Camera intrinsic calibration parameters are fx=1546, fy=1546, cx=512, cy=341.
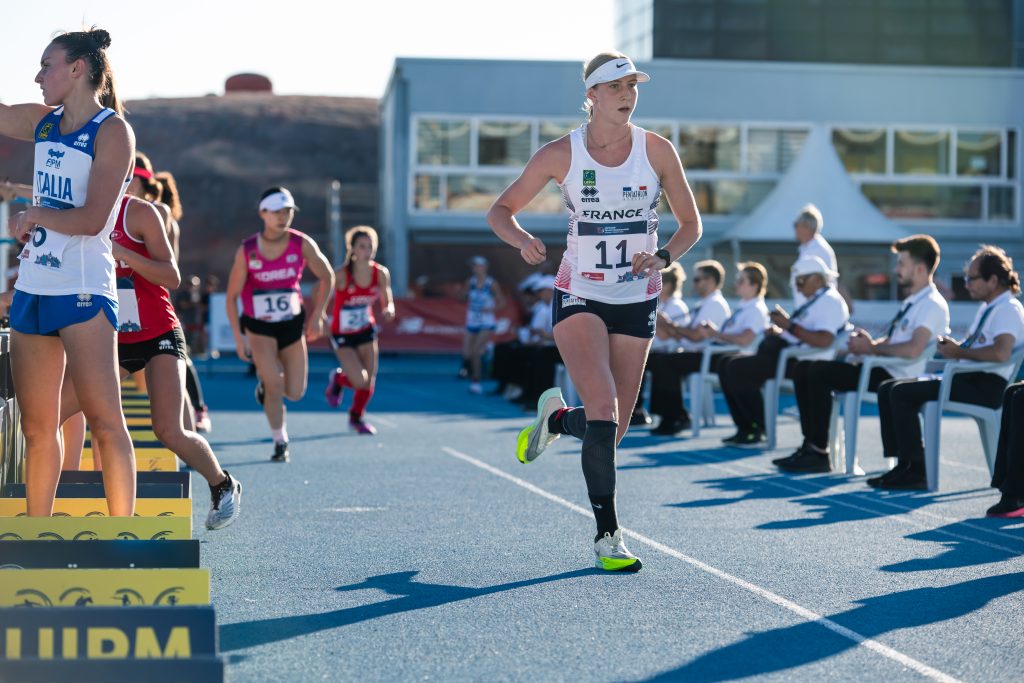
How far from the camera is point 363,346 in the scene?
13906 millimetres

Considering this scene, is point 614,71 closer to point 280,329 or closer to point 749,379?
point 280,329

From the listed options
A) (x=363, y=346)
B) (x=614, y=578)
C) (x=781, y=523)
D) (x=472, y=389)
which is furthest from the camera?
(x=472, y=389)

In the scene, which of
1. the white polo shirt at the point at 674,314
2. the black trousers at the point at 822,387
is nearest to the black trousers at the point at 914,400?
the black trousers at the point at 822,387

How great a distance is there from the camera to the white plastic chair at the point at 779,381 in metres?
12.0

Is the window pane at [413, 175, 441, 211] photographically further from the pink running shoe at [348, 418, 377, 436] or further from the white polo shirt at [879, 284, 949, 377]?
the white polo shirt at [879, 284, 949, 377]

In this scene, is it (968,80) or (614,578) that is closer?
(614,578)

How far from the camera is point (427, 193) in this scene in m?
35.9

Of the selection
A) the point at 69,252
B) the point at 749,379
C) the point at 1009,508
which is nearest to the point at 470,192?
the point at 749,379

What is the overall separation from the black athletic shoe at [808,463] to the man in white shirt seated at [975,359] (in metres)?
1.05

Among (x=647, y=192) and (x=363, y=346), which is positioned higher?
(x=647, y=192)

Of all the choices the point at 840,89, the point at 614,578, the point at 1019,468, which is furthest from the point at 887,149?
the point at 614,578

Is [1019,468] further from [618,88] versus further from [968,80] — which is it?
[968,80]

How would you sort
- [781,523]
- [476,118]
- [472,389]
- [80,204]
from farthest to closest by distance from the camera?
[476,118]
[472,389]
[781,523]
[80,204]

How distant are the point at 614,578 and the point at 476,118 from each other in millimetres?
30125
